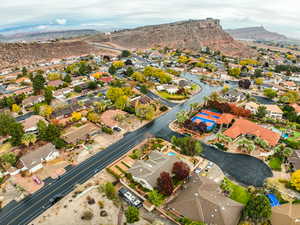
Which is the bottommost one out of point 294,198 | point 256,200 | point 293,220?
point 294,198

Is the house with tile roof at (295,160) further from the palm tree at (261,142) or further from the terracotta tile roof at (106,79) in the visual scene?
the terracotta tile roof at (106,79)

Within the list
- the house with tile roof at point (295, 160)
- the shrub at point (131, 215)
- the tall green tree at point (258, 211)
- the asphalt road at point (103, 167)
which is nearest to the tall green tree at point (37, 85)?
the asphalt road at point (103, 167)

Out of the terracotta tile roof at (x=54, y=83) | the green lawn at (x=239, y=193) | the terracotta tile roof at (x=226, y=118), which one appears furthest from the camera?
the terracotta tile roof at (x=54, y=83)

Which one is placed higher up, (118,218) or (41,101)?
(41,101)

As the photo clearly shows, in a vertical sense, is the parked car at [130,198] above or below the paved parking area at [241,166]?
above

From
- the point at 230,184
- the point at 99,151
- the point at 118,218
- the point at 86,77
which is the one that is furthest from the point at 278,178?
the point at 86,77

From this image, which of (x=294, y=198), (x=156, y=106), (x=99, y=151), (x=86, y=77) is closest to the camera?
(x=294, y=198)

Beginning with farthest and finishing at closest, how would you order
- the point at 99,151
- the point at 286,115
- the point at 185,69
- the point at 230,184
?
1. the point at 185,69
2. the point at 286,115
3. the point at 99,151
4. the point at 230,184

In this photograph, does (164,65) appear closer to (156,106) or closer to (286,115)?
(156,106)

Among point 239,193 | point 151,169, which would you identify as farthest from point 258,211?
point 151,169
